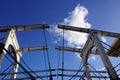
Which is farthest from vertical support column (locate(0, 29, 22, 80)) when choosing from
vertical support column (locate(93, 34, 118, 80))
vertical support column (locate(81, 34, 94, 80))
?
vertical support column (locate(93, 34, 118, 80))

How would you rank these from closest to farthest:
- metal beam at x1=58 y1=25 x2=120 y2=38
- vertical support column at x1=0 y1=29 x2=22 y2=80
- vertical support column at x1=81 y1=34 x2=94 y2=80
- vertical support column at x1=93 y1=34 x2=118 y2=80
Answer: vertical support column at x1=93 y1=34 x2=118 y2=80 → vertical support column at x1=0 y1=29 x2=22 y2=80 → metal beam at x1=58 y1=25 x2=120 y2=38 → vertical support column at x1=81 y1=34 x2=94 y2=80

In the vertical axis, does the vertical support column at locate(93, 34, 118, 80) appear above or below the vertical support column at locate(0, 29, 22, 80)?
below

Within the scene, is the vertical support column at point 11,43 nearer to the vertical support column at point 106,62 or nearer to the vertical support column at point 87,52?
the vertical support column at point 87,52

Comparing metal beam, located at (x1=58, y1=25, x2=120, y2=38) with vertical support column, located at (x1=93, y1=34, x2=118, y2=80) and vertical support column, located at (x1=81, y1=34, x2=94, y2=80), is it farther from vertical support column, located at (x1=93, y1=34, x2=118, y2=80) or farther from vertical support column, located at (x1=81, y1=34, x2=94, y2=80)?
vertical support column, located at (x1=93, y1=34, x2=118, y2=80)

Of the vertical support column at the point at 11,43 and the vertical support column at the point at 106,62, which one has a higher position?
the vertical support column at the point at 11,43

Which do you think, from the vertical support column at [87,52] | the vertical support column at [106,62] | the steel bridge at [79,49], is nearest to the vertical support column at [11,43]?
the steel bridge at [79,49]

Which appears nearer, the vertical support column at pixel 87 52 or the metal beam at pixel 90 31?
the metal beam at pixel 90 31

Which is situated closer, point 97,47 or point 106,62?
point 106,62

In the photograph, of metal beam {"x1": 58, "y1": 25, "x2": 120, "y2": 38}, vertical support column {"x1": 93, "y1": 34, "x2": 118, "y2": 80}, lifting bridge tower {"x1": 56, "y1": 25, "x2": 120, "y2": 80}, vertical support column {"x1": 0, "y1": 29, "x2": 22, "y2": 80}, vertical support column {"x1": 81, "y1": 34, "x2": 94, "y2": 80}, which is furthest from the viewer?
vertical support column {"x1": 81, "y1": 34, "x2": 94, "y2": 80}

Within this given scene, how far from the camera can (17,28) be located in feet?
54.8

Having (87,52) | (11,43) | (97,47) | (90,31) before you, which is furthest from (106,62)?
(11,43)

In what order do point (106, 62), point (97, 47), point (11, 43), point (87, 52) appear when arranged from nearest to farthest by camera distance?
1. point (106, 62)
2. point (97, 47)
3. point (11, 43)
4. point (87, 52)

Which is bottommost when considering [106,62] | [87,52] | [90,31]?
[106,62]

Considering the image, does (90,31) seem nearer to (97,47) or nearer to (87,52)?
(97,47)
